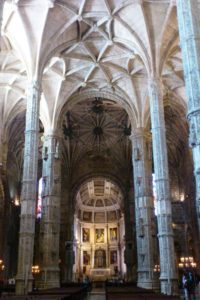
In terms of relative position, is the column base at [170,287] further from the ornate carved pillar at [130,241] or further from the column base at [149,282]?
the ornate carved pillar at [130,241]

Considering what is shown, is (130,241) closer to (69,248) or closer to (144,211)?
(69,248)

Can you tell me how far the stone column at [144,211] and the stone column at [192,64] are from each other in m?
15.2

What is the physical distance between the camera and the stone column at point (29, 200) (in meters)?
16.3

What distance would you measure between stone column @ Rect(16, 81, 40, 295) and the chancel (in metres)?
0.06

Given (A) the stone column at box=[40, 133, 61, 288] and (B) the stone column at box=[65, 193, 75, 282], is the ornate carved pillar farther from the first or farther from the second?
(A) the stone column at box=[40, 133, 61, 288]

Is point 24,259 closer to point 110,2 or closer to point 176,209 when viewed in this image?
point 110,2

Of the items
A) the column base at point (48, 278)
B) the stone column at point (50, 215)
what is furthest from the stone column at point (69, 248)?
the column base at point (48, 278)

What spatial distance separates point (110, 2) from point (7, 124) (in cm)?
1419

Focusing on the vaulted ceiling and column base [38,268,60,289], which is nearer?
the vaulted ceiling

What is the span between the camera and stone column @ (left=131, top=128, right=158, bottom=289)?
923 inches

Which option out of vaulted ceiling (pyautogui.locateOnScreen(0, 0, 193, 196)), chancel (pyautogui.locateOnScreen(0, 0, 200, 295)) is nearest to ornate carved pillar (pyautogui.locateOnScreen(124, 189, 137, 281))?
chancel (pyautogui.locateOnScreen(0, 0, 200, 295))

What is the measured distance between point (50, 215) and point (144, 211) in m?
7.26

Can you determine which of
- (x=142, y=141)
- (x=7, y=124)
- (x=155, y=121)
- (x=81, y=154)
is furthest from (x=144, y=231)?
(x=81, y=154)

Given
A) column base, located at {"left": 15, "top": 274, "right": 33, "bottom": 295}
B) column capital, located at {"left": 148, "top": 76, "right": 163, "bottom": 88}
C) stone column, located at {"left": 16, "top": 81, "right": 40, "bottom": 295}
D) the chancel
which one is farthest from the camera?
column capital, located at {"left": 148, "top": 76, "right": 163, "bottom": 88}
